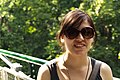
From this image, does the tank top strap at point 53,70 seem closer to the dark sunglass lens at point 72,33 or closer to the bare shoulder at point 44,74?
the bare shoulder at point 44,74

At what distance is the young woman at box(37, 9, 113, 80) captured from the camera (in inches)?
52.1

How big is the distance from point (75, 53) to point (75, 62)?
0.06m

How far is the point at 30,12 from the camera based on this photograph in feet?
42.7

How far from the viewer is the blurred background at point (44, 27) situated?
10.7 metres

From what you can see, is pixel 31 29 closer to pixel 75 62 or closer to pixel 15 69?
pixel 15 69

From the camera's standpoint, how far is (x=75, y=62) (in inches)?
53.9

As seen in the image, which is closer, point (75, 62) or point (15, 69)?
point (75, 62)

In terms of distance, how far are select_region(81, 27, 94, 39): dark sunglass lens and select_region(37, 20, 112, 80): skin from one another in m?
0.01

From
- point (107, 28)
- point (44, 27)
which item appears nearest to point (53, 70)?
point (107, 28)

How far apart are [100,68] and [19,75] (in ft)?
3.63

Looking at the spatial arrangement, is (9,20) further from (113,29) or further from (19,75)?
(19,75)

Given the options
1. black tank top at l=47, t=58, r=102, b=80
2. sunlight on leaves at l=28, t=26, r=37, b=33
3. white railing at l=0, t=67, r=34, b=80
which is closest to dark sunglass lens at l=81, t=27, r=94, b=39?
black tank top at l=47, t=58, r=102, b=80

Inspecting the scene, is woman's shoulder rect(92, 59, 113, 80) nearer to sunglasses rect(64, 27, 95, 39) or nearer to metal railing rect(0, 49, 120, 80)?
sunglasses rect(64, 27, 95, 39)

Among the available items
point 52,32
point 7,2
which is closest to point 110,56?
point 52,32
